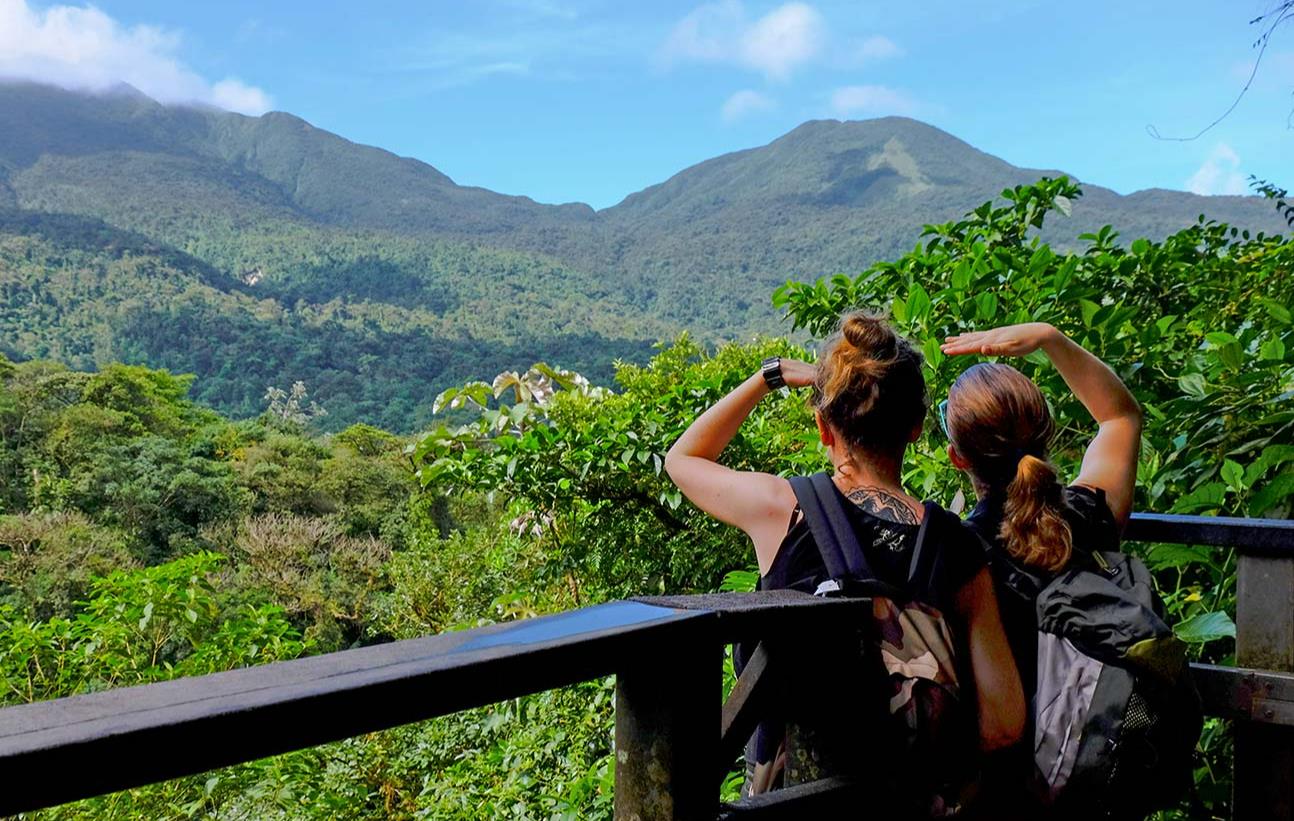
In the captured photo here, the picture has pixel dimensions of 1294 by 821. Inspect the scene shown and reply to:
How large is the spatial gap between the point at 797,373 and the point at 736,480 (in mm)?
274

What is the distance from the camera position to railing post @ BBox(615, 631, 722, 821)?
825 mm

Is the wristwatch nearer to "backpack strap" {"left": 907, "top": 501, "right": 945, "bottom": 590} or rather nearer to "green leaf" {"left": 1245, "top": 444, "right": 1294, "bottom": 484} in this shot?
"backpack strap" {"left": 907, "top": 501, "right": 945, "bottom": 590}

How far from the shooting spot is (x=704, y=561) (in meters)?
4.31

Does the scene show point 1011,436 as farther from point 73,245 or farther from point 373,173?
point 373,173

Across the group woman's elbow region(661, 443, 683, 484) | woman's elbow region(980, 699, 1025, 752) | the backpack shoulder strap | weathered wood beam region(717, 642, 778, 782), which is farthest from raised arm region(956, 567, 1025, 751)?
woman's elbow region(661, 443, 683, 484)

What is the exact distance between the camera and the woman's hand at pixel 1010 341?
49.9 inches

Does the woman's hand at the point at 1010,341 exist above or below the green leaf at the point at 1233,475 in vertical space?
above

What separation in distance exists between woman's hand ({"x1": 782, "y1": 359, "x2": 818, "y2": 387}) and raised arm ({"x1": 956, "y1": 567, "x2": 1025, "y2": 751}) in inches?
13.7

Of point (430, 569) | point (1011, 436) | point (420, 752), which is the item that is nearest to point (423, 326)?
point (430, 569)

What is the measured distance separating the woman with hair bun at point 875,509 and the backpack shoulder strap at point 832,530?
12 mm

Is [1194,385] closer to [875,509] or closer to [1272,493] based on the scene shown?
[1272,493]

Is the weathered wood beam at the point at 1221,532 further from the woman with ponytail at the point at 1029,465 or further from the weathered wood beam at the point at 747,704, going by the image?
the weathered wood beam at the point at 747,704

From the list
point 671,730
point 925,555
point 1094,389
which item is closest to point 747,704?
point 671,730

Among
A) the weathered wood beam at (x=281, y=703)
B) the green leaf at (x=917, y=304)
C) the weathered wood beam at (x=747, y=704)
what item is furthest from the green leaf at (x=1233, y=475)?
the weathered wood beam at (x=281, y=703)
